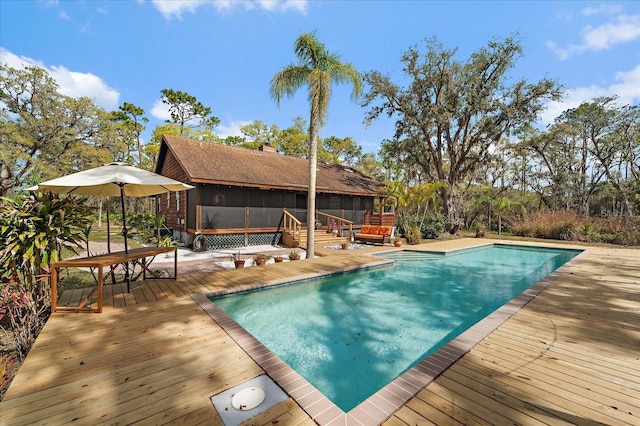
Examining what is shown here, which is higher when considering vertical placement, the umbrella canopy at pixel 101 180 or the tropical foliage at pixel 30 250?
the umbrella canopy at pixel 101 180

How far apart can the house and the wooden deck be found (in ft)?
24.3

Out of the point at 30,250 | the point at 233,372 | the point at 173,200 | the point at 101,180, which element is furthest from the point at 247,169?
the point at 233,372

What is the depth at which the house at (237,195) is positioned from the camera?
1190 cm

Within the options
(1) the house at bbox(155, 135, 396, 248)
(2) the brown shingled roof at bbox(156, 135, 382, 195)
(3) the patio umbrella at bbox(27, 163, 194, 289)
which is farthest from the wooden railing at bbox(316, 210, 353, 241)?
(3) the patio umbrella at bbox(27, 163, 194, 289)

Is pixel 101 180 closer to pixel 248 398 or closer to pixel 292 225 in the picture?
pixel 248 398

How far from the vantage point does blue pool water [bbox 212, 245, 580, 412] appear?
3809mm

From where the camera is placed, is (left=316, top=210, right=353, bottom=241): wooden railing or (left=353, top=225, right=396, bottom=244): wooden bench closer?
(left=353, top=225, right=396, bottom=244): wooden bench

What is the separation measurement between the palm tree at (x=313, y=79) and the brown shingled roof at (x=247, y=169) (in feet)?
14.3

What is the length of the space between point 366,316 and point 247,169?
35.1 ft

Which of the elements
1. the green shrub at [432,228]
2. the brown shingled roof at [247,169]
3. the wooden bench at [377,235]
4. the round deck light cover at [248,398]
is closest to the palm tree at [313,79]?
the brown shingled roof at [247,169]

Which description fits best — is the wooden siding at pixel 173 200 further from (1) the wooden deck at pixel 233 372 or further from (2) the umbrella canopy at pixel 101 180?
(1) the wooden deck at pixel 233 372

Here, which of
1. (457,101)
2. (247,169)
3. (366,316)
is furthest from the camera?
(457,101)

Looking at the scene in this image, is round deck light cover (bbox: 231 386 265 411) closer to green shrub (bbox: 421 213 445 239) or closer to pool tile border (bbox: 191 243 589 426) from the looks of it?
pool tile border (bbox: 191 243 589 426)

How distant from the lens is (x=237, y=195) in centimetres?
1269
